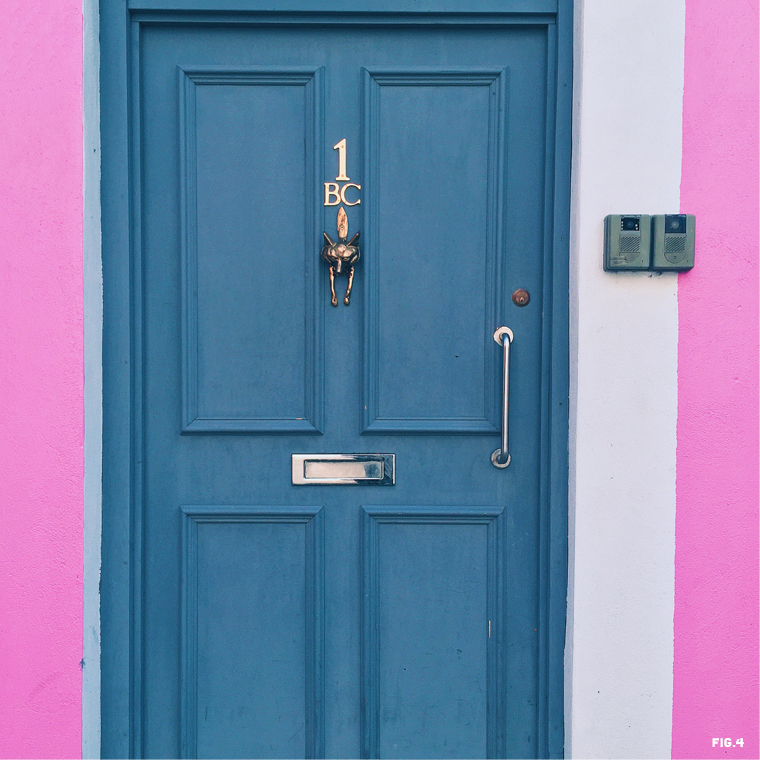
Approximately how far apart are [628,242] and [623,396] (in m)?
0.40

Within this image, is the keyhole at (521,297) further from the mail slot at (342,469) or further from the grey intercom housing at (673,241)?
the mail slot at (342,469)

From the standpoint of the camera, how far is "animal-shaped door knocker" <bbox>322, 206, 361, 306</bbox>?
1746mm

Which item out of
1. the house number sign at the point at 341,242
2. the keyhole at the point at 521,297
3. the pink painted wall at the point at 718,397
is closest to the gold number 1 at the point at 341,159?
the house number sign at the point at 341,242

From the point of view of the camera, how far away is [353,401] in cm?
180

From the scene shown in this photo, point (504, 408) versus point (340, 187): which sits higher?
point (340, 187)

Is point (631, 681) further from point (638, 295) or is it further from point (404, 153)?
point (404, 153)

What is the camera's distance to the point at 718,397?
166 centimetres

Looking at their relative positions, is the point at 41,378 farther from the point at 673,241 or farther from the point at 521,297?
the point at 673,241

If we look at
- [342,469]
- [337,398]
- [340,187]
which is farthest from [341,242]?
[342,469]

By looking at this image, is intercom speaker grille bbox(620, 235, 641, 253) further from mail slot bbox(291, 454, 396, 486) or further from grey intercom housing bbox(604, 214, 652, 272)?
mail slot bbox(291, 454, 396, 486)

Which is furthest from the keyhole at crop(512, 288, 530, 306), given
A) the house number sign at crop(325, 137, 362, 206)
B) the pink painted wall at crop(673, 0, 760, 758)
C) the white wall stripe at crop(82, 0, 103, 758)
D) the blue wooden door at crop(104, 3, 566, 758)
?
the white wall stripe at crop(82, 0, 103, 758)

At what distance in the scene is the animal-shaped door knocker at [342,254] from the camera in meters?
1.75

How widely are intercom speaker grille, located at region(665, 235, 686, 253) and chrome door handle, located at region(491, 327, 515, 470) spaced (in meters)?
0.46

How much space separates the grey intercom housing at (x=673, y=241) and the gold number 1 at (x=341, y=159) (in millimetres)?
848
